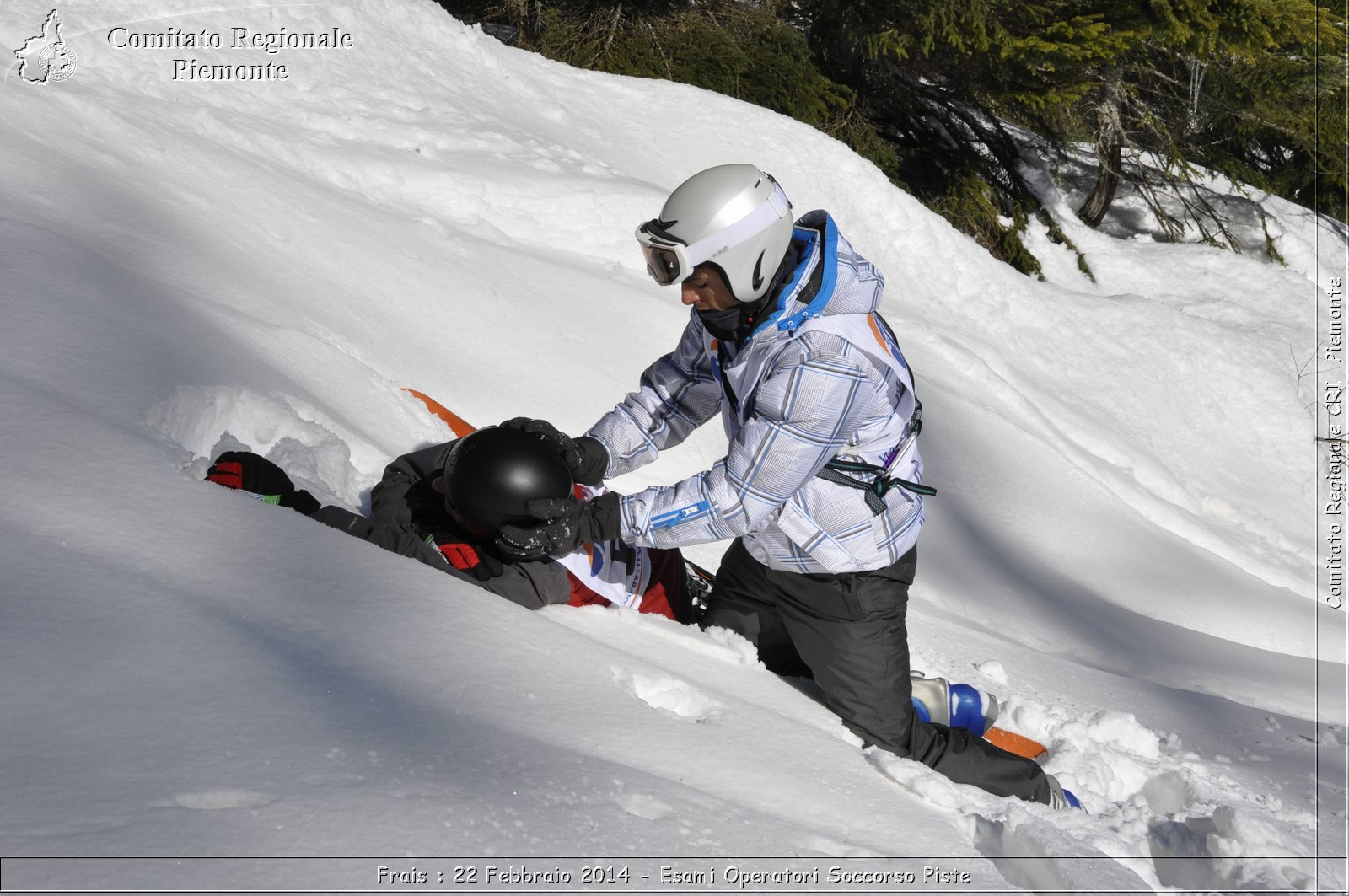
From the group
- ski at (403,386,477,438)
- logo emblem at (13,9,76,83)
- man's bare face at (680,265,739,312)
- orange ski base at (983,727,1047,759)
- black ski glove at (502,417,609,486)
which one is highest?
man's bare face at (680,265,739,312)

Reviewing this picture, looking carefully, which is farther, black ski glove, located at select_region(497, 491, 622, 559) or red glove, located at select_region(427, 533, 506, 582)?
red glove, located at select_region(427, 533, 506, 582)

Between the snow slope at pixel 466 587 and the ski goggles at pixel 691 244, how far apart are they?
1.02 meters

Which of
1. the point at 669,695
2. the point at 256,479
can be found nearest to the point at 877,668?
the point at 669,695

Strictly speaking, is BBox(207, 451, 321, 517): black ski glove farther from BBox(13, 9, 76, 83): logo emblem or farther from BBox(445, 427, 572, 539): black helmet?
BBox(13, 9, 76, 83): logo emblem

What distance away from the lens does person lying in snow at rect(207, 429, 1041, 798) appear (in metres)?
2.95

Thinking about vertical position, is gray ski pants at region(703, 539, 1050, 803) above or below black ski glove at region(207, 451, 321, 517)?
below

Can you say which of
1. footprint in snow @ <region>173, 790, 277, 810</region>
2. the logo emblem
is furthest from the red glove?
the logo emblem

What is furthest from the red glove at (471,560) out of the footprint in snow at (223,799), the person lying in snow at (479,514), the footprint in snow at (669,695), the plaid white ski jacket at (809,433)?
the footprint in snow at (223,799)

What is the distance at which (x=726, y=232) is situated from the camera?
108 inches

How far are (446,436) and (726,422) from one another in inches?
62.7

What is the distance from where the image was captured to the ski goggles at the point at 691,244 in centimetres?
276

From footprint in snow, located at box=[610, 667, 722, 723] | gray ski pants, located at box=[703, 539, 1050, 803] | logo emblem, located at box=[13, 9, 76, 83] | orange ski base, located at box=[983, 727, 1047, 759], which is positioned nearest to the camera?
footprint in snow, located at box=[610, 667, 722, 723]

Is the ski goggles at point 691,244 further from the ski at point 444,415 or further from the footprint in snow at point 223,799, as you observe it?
the ski at point 444,415

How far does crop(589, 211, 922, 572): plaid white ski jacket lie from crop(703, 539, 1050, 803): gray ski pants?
0.28ft
